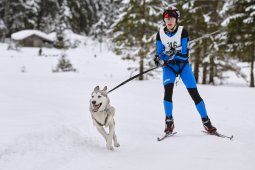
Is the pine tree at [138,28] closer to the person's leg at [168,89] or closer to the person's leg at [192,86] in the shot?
the person's leg at [168,89]

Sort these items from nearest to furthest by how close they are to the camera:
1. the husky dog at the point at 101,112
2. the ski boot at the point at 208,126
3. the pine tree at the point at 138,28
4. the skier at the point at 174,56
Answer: the husky dog at the point at 101,112 < the skier at the point at 174,56 < the ski boot at the point at 208,126 < the pine tree at the point at 138,28

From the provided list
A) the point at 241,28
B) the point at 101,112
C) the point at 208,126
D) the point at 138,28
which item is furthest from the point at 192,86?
the point at 138,28

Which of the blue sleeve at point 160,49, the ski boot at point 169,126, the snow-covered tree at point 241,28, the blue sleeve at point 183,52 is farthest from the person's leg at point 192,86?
the snow-covered tree at point 241,28

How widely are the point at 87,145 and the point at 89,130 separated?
6.09 feet

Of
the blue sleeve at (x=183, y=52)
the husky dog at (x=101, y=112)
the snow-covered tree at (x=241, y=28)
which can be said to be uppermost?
the snow-covered tree at (x=241, y=28)

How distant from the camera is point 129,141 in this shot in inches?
258

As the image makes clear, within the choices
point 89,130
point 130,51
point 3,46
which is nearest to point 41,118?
point 89,130

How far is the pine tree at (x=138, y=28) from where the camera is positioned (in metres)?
26.6

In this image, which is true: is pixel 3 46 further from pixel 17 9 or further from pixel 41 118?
pixel 41 118

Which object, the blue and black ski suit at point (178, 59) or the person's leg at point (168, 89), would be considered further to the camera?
the person's leg at point (168, 89)

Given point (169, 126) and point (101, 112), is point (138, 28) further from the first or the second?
point (101, 112)

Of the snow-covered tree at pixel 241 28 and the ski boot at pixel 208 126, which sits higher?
the snow-covered tree at pixel 241 28

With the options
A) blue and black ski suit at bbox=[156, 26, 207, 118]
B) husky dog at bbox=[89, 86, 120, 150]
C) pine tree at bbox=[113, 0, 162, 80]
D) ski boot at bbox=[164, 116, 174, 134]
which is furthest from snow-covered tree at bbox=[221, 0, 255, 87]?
husky dog at bbox=[89, 86, 120, 150]

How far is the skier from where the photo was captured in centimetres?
645
